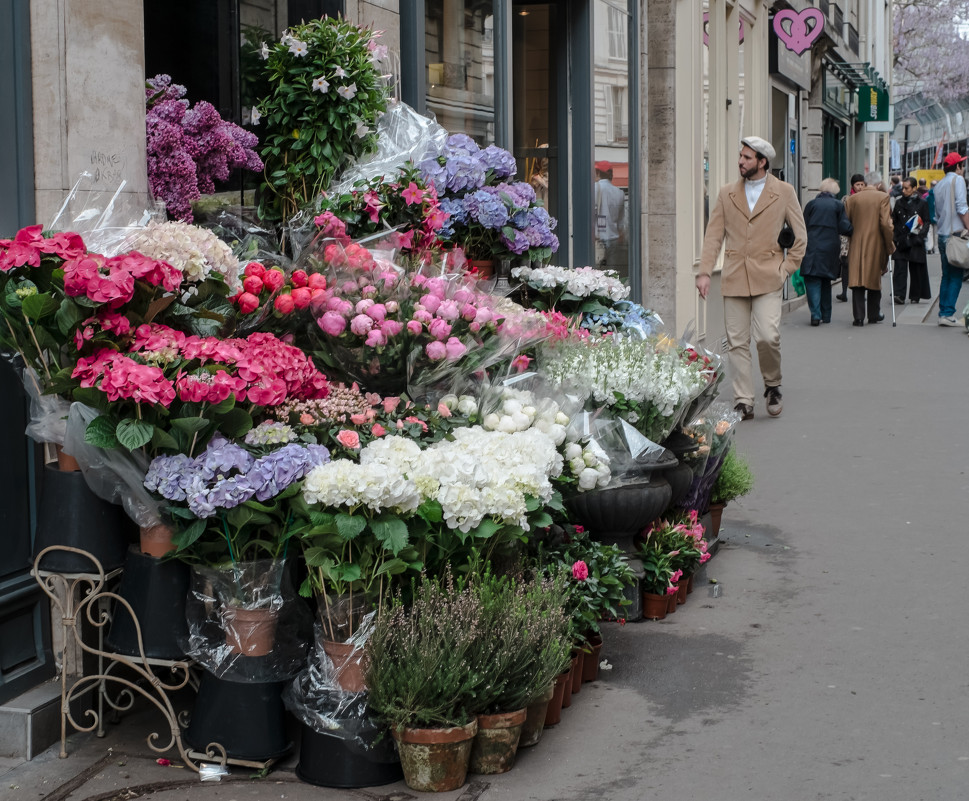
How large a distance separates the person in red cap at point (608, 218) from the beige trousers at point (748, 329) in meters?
1.47

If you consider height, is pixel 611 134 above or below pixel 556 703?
above

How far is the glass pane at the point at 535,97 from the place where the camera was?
10.5 m

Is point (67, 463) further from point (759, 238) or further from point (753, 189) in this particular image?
point (753, 189)

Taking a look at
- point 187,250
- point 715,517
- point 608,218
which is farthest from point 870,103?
point 187,250

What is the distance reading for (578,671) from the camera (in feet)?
15.3

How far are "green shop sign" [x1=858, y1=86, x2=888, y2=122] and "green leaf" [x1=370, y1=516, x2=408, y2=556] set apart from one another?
34.5 meters

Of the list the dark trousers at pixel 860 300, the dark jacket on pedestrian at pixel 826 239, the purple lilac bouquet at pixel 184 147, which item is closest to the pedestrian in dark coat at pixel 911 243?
the dark trousers at pixel 860 300

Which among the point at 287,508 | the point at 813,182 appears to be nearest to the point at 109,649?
the point at 287,508

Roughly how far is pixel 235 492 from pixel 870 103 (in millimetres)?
35141

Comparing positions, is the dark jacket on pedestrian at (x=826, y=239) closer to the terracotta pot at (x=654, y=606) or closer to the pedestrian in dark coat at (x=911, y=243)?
the pedestrian in dark coat at (x=911, y=243)

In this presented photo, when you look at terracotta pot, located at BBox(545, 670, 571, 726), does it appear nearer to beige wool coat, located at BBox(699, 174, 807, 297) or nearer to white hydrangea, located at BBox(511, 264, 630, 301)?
white hydrangea, located at BBox(511, 264, 630, 301)

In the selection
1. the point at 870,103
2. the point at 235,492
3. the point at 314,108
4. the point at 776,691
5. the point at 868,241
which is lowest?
the point at 776,691

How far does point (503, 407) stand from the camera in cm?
470

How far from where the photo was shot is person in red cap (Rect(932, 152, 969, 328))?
17.2m
